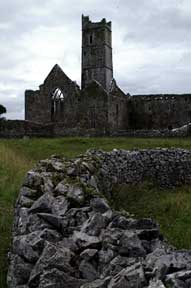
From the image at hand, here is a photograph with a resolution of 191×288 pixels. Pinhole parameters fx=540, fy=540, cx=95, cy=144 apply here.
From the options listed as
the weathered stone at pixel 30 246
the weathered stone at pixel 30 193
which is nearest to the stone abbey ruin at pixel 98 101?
the weathered stone at pixel 30 193

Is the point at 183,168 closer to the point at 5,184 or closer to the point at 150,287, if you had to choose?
the point at 5,184

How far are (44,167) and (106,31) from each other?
52.7m

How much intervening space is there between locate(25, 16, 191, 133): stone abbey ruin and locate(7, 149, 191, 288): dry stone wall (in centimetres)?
4083

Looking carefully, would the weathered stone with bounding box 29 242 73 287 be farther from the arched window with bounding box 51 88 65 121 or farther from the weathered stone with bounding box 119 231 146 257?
the arched window with bounding box 51 88 65 121

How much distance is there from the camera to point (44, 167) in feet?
42.4

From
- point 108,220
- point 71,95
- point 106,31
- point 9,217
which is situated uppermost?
point 106,31

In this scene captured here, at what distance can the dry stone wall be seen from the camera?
5.93 meters

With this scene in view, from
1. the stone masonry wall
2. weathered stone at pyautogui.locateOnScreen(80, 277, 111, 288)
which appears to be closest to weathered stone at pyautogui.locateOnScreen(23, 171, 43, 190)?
weathered stone at pyautogui.locateOnScreen(80, 277, 111, 288)

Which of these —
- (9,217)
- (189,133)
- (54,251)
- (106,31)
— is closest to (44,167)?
(9,217)

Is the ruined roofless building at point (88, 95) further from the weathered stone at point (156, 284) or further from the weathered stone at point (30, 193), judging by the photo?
the weathered stone at point (156, 284)

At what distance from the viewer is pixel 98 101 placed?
181 ft

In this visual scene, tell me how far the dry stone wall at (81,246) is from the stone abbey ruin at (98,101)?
40829 mm

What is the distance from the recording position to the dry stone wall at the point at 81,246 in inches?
233

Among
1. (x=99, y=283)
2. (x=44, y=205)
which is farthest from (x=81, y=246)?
(x=44, y=205)
